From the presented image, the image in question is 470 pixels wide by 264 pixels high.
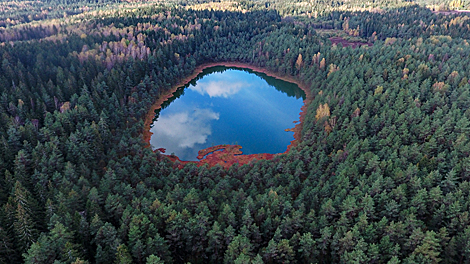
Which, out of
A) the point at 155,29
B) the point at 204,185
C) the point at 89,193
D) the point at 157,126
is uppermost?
the point at 155,29

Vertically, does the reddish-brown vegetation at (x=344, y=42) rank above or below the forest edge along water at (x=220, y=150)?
above

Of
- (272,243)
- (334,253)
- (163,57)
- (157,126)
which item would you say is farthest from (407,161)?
(163,57)

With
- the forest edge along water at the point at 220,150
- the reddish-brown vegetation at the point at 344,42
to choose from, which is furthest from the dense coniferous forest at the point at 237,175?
the reddish-brown vegetation at the point at 344,42

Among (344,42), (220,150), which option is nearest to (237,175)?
(220,150)

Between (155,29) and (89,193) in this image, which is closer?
(89,193)

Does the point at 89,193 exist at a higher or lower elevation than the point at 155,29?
lower

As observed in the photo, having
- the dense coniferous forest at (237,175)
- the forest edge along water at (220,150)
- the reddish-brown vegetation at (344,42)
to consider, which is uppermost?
the reddish-brown vegetation at (344,42)

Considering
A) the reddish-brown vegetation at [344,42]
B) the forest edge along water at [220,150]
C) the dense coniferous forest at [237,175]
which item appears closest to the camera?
the dense coniferous forest at [237,175]

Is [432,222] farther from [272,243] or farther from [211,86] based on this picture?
[211,86]

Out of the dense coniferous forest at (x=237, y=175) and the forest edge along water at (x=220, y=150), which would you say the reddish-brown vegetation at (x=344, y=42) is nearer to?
the dense coniferous forest at (x=237, y=175)
